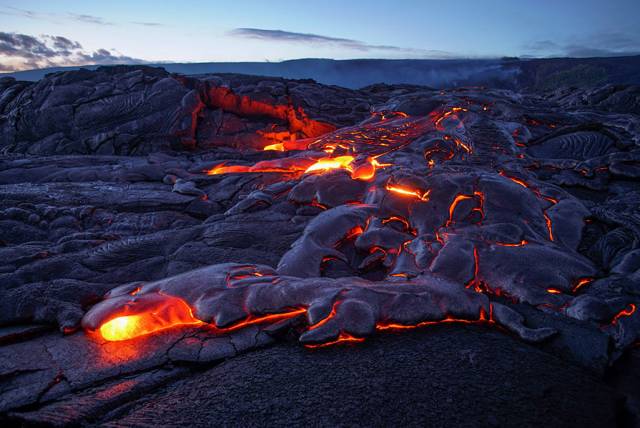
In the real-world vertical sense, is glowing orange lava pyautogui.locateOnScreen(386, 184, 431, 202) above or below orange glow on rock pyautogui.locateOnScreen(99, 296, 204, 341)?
above

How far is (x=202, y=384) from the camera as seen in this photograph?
2.58 meters

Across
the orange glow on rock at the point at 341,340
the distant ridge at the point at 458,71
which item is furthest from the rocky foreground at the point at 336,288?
the distant ridge at the point at 458,71

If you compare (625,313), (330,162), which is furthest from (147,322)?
(330,162)

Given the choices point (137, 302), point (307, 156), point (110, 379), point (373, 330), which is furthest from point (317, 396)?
point (307, 156)

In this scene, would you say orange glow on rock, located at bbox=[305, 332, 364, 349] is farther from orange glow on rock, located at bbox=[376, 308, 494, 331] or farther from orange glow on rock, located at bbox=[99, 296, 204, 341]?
orange glow on rock, located at bbox=[99, 296, 204, 341]

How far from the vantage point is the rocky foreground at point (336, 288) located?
2430mm

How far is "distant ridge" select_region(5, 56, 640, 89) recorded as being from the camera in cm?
2708

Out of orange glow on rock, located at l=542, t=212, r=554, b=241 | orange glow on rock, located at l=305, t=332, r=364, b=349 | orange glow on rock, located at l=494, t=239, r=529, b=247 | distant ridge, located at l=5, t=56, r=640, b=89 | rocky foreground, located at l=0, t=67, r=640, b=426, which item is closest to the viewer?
rocky foreground, located at l=0, t=67, r=640, b=426

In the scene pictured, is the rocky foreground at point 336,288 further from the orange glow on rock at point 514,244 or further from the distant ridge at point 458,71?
the distant ridge at point 458,71

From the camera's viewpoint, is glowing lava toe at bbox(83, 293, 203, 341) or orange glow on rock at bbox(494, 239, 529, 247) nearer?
glowing lava toe at bbox(83, 293, 203, 341)

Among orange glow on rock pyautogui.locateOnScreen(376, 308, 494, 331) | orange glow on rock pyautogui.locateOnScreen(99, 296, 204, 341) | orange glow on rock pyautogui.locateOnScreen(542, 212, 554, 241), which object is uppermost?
orange glow on rock pyautogui.locateOnScreen(542, 212, 554, 241)

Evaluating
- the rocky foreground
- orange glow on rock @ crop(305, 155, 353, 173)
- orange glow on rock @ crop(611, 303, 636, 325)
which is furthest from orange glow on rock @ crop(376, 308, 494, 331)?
orange glow on rock @ crop(305, 155, 353, 173)

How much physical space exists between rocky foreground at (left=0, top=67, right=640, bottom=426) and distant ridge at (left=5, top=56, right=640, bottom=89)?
23.7m

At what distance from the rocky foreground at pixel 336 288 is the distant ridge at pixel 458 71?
2371 centimetres
